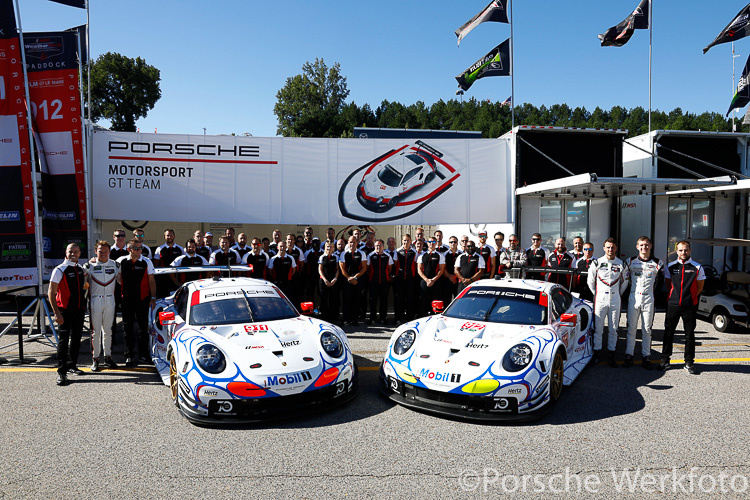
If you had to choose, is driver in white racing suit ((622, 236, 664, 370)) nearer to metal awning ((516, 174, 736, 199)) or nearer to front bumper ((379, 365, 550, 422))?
front bumper ((379, 365, 550, 422))

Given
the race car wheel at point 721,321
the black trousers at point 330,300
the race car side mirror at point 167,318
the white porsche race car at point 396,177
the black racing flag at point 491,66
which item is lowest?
the race car wheel at point 721,321

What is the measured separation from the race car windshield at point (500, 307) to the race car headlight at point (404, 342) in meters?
0.72

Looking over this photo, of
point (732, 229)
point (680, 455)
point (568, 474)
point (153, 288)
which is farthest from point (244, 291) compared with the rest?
point (732, 229)

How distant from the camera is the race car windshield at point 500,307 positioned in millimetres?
5660

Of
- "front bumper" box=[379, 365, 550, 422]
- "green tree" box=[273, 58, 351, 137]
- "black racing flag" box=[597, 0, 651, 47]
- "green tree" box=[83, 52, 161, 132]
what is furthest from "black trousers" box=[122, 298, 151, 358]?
"green tree" box=[273, 58, 351, 137]

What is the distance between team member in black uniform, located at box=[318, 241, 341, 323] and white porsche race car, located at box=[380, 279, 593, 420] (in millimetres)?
3189

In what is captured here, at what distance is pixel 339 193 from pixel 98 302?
20.7 ft

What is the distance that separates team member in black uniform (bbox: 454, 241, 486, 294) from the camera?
8.89 m

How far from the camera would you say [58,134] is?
27.9 ft

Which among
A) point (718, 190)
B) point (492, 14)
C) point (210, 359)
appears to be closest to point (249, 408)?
point (210, 359)

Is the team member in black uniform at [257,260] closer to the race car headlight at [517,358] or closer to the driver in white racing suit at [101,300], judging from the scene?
the driver in white racing suit at [101,300]

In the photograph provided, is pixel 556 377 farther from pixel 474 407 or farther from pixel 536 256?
pixel 536 256

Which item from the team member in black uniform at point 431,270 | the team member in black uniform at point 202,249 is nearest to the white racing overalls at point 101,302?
the team member in black uniform at point 202,249

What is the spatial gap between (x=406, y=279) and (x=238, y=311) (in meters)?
4.22
